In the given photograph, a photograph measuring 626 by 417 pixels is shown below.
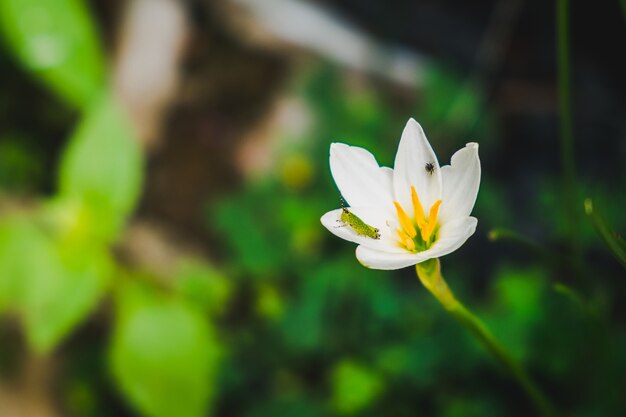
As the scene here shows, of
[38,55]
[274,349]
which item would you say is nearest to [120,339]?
[274,349]

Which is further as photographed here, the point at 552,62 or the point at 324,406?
the point at 552,62

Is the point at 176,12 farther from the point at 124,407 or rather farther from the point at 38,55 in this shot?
the point at 124,407

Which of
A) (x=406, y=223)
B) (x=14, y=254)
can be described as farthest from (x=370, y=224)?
(x=14, y=254)

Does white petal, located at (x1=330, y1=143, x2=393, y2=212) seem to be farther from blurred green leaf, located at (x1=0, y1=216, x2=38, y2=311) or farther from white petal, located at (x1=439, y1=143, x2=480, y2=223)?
blurred green leaf, located at (x1=0, y1=216, x2=38, y2=311)

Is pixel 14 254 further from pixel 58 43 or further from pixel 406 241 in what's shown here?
pixel 406 241

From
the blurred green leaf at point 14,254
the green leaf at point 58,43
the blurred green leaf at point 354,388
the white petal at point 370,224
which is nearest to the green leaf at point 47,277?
the blurred green leaf at point 14,254

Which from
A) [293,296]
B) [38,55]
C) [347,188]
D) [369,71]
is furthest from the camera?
[369,71]

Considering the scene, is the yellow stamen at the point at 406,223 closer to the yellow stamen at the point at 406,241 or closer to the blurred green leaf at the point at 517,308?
the yellow stamen at the point at 406,241
